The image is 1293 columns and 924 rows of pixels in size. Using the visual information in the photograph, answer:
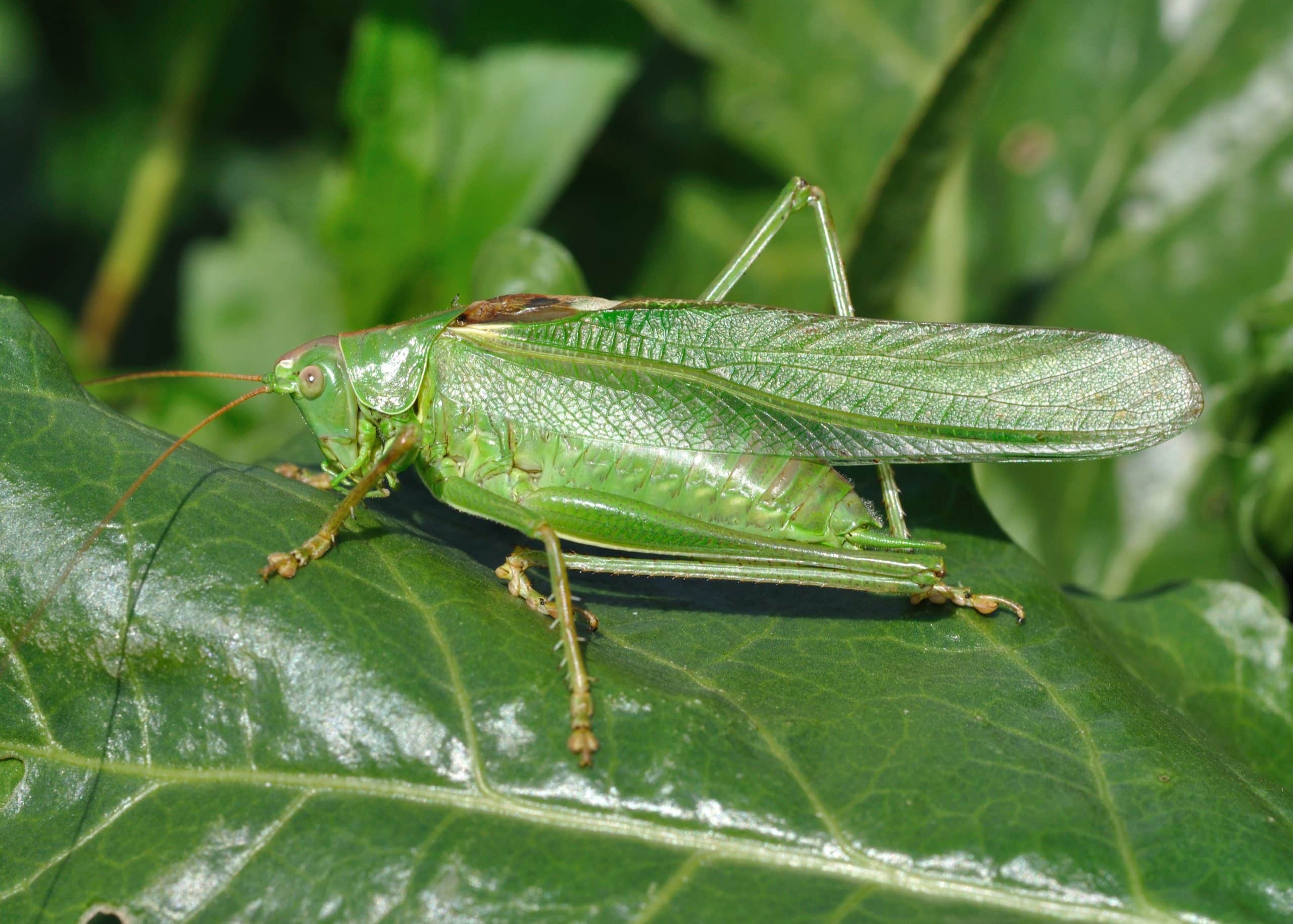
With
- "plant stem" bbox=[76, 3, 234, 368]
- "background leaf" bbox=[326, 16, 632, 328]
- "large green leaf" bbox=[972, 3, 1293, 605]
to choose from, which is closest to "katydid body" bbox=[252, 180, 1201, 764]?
"background leaf" bbox=[326, 16, 632, 328]

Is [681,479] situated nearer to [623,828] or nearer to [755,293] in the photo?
[623,828]

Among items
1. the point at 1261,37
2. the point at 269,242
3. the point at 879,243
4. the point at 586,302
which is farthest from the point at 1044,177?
the point at 269,242

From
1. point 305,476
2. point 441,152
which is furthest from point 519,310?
point 441,152

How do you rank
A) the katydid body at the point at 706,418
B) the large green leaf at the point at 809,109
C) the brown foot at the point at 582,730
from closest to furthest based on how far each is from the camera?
the brown foot at the point at 582,730 < the katydid body at the point at 706,418 < the large green leaf at the point at 809,109

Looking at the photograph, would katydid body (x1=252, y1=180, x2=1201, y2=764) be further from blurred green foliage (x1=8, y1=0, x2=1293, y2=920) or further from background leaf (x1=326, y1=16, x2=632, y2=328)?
background leaf (x1=326, y1=16, x2=632, y2=328)

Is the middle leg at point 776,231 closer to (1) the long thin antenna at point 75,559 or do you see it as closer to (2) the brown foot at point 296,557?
(2) the brown foot at point 296,557

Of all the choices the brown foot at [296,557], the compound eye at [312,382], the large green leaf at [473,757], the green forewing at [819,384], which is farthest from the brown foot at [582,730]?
the compound eye at [312,382]

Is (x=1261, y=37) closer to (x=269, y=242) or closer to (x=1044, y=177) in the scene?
(x=1044, y=177)
